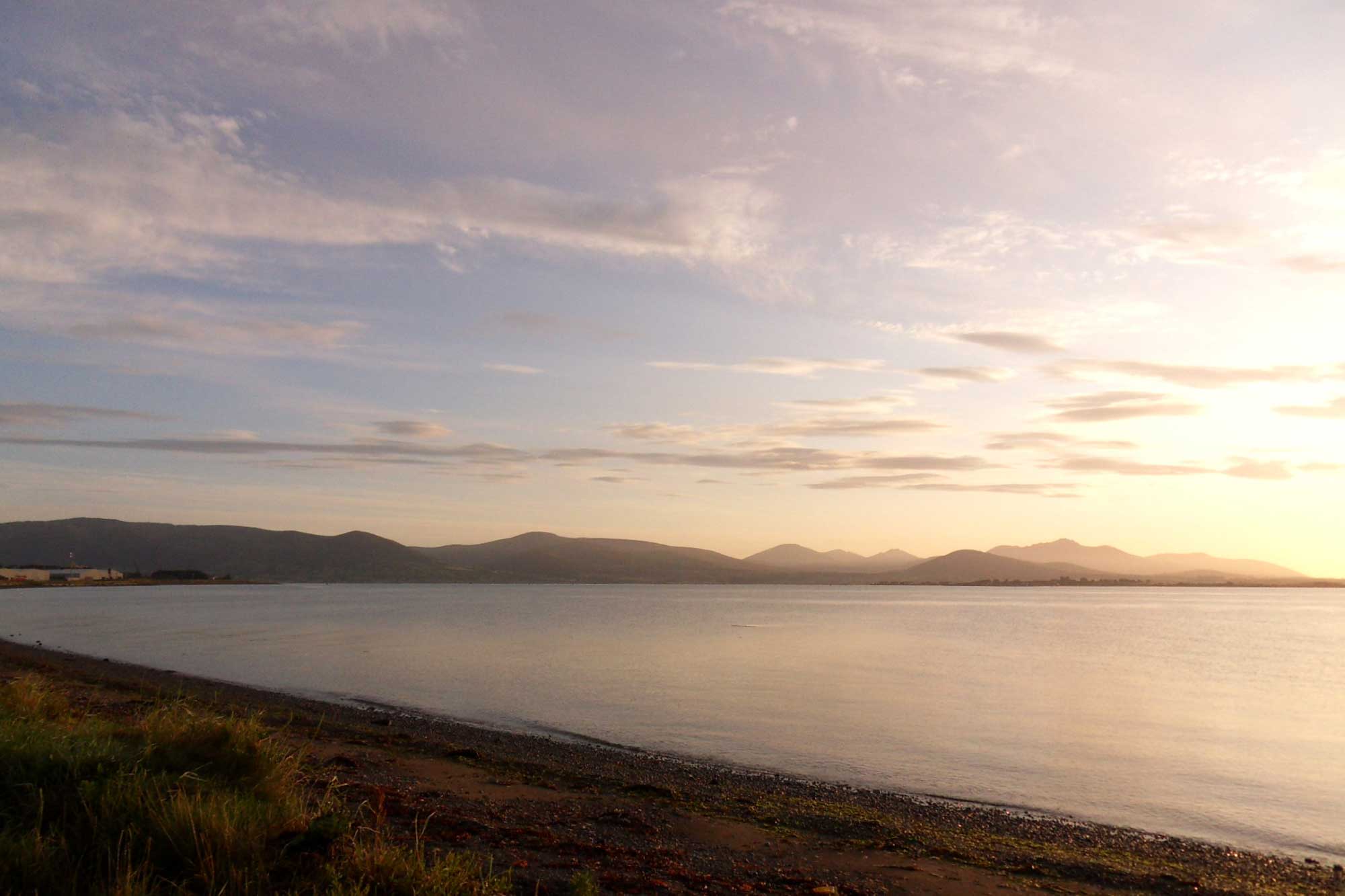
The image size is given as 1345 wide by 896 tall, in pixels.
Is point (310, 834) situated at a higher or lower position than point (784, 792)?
higher

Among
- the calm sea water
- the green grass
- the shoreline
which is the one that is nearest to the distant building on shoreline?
the calm sea water

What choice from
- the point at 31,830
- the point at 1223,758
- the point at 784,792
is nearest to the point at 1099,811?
the point at 784,792

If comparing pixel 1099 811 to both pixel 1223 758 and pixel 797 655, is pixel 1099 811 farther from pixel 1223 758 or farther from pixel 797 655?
pixel 797 655

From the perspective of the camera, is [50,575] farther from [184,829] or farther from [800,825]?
[184,829]

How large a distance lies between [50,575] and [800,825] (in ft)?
664

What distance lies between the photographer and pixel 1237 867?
11406mm

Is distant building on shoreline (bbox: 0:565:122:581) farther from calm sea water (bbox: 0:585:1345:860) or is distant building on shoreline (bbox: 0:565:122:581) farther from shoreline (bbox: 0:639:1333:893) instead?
shoreline (bbox: 0:639:1333:893)

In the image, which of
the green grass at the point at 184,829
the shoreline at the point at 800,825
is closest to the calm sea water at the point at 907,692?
the shoreline at the point at 800,825

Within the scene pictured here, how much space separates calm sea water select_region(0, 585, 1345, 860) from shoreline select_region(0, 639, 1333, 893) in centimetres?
149

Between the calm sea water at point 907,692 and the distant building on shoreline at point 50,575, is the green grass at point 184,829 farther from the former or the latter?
the distant building on shoreline at point 50,575

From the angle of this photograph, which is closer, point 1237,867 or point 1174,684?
point 1237,867

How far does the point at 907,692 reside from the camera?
28.6 m

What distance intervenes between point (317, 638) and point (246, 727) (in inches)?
1750

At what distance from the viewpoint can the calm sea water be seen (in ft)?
54.2
